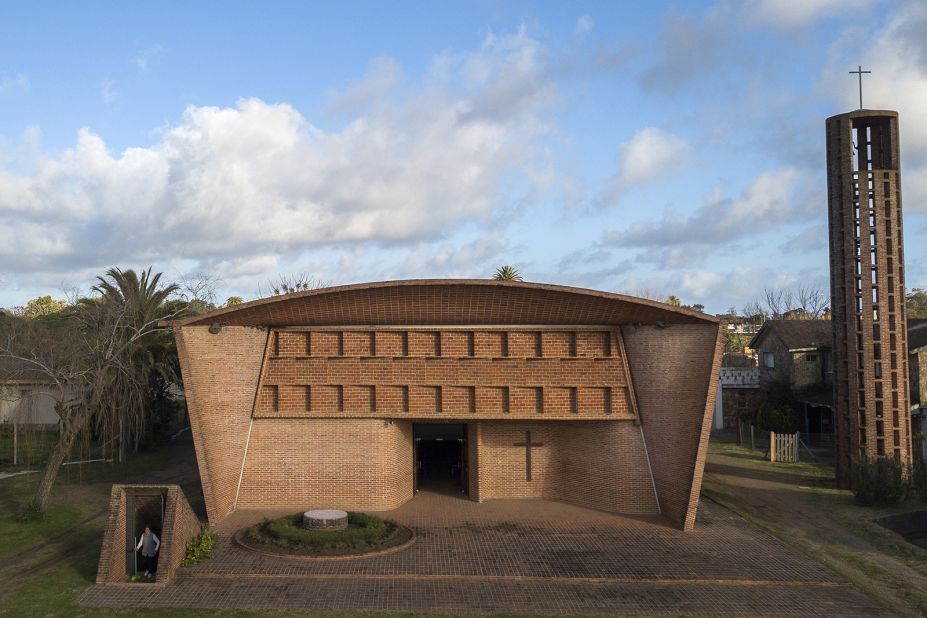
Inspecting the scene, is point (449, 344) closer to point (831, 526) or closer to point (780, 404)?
point (831, 526)

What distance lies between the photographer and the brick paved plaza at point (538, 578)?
44.0 feet

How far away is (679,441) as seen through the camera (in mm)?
19281

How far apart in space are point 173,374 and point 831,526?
27369mm

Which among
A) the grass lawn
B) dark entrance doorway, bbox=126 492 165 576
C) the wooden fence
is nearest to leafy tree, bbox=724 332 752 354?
the wooden fence

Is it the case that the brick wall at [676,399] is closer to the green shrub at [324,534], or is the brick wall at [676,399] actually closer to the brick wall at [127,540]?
the green shrub at [324,534]

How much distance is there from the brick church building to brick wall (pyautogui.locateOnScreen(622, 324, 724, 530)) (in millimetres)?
45

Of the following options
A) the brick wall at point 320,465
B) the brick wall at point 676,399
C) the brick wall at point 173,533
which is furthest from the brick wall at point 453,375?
the brick wall at point 173,533

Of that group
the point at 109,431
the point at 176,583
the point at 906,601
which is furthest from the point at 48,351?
the point at 906,601

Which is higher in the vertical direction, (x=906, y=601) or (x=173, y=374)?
(x=173, y=374)

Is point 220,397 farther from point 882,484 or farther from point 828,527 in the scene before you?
point 882,484

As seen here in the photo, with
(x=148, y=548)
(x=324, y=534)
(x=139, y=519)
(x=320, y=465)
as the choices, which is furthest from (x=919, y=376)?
(x=139, y=519)

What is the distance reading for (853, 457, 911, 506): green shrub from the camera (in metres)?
22.3

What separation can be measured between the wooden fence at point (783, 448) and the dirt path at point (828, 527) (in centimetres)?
164

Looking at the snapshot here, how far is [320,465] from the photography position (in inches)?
810
